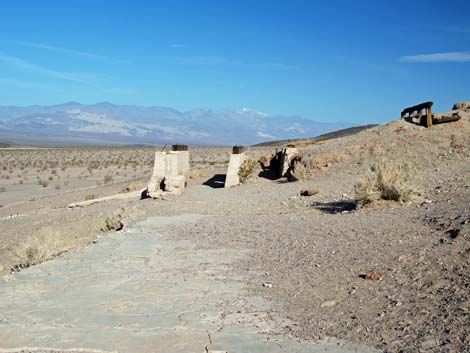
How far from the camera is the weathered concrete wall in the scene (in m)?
20.6

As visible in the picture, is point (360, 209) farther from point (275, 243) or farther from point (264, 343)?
point (264, 343)

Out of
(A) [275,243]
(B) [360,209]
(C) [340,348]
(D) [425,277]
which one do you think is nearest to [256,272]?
(A) [275,243]

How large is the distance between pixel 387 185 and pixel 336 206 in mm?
1565

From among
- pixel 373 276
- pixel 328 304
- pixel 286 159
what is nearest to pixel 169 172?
pixel 286 159

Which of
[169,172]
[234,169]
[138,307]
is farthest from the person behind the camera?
[169,172]

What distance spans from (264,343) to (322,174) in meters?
13.2

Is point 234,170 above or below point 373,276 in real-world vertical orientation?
above

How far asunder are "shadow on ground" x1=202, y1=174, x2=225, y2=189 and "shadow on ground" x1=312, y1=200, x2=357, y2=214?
7343mm

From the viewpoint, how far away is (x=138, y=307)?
23.0 ft

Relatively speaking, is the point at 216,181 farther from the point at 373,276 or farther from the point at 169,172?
the point at 373,276

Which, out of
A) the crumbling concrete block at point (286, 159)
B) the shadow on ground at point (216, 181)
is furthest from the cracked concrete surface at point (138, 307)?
the shadow on ground at point (216, 181)

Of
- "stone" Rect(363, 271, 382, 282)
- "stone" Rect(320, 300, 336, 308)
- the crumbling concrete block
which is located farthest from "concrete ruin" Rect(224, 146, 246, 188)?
"stone" Rect(320, 300, 336, 308)

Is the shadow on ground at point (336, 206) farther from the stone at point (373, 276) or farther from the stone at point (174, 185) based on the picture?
the stone at point (174, 185)

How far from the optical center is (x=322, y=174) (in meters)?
18.6
